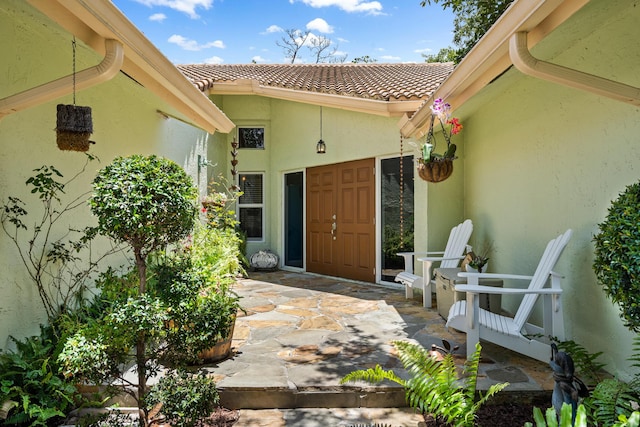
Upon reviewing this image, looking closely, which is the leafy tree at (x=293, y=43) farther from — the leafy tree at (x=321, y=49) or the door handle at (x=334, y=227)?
the door handle at (x=334, y=227)

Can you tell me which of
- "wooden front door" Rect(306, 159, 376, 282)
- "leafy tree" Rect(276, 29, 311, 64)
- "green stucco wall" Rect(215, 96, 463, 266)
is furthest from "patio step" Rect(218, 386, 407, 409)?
"leafy tree" Rect(276, 29, 311, 64)

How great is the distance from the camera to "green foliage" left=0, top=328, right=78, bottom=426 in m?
2.37

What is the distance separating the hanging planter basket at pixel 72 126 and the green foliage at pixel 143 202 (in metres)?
0.43

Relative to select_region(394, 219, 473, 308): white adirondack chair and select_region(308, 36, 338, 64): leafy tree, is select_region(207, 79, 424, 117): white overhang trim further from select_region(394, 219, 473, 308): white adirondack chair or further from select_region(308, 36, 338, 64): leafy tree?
select_region(308, 36, 338, 64): leafy tree

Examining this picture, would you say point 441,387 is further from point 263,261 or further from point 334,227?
point 263,261

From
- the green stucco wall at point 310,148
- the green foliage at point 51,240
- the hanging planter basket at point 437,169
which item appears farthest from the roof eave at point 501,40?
the green foliage at point 51,240

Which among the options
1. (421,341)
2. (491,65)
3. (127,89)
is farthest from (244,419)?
(127,89)

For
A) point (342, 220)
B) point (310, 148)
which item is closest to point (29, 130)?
point (342, 220)

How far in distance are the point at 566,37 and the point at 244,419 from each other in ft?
12.5

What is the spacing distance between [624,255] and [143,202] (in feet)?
8.62

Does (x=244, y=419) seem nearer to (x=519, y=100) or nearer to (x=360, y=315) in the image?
(x=360, y=315)

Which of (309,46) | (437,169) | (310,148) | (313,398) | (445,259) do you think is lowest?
(313,398)

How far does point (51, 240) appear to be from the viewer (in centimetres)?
326

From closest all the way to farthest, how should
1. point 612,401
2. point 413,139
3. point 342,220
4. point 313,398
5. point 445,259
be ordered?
point 612,401, point 313,398, point 445,259, point 413,139, point 342,220
